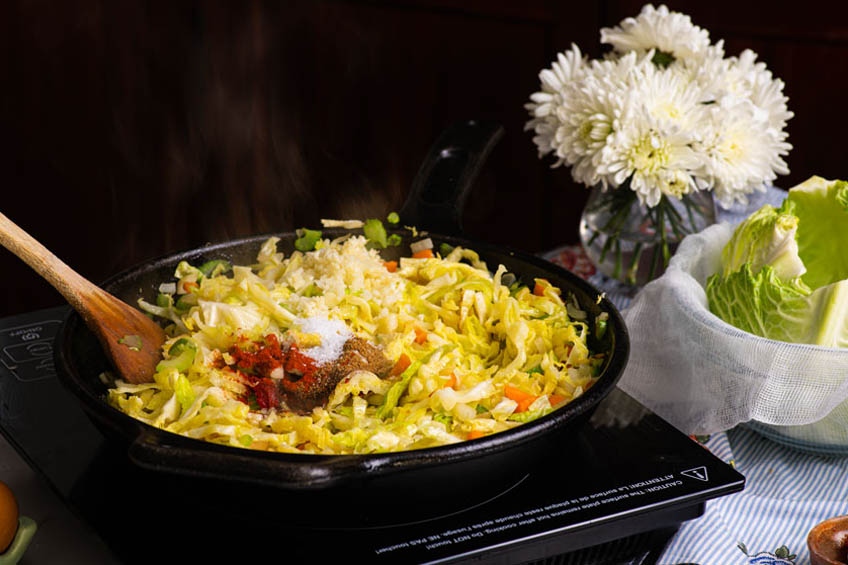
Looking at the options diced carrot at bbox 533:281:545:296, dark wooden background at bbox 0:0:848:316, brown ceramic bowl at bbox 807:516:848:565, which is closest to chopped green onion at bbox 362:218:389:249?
diced carrot at bbox 533:281:545:296

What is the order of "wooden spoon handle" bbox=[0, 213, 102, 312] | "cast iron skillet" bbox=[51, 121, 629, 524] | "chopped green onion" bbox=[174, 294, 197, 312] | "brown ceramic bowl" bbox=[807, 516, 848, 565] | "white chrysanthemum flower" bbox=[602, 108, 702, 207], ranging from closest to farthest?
"cast iron skillet" bbox=[51, 121, 629, 524], "brown ceramic bowl" bbox=[807, 516, 848, 565], "wooden spoon handle" bbox=[0, 213, 102, 312], "chopped green onion" bbox=[174, 294, 197, 312], "white chrysanthemum flower" bbox=[602, 108, 702, 207]

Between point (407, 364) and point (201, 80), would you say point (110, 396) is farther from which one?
point (201, 80)

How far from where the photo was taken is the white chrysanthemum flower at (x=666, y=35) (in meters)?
1.85

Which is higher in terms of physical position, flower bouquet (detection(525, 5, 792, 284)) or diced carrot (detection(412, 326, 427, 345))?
flower bouquet (detection(525, 5, 792, 284))

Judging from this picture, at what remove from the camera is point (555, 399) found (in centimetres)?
122

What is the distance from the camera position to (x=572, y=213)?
376cm

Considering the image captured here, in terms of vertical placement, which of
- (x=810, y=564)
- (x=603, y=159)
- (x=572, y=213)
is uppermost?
(x=603, y=159)

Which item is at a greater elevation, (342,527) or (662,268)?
(342,527)

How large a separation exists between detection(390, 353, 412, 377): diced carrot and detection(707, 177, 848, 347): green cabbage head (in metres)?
0.58

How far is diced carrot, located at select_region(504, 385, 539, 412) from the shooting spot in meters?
1.19

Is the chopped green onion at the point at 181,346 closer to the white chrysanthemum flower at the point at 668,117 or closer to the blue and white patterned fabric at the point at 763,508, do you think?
the blue and white patterned fabric at the point at 763,508

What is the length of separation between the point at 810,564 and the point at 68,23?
281 cm

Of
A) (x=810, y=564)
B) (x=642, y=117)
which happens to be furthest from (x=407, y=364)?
(x=642, y=117)

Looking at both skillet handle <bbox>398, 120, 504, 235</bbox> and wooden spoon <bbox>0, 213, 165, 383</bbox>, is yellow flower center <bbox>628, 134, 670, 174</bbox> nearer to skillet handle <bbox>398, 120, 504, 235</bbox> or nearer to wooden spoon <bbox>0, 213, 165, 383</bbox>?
skillet handle <bbox>398, 120, 504, 235</bbox>
